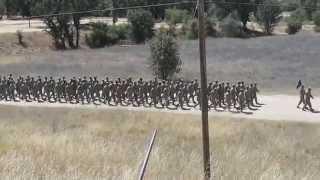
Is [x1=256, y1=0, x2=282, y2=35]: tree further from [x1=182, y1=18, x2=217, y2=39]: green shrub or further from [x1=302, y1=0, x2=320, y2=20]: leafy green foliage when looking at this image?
[x1=302, y1=0, x2=320, y2=20]: leafy green foliage

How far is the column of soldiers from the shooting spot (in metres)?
32.6

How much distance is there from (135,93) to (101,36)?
4964 centimetres

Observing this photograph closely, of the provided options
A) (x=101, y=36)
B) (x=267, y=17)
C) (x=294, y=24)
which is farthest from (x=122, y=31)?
(x=294, y=24)

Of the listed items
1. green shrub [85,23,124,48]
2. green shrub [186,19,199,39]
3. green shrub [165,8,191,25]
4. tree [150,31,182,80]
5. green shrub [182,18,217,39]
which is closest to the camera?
tree [150,31,182,80]

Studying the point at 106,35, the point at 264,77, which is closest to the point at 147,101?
the point at 264,77

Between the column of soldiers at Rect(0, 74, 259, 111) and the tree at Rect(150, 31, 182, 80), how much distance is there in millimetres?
12127

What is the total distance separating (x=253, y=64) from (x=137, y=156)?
47.7 m

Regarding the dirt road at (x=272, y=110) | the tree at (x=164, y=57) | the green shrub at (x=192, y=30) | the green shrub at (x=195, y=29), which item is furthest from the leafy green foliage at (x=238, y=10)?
the dirt road at (x=272, y=110)

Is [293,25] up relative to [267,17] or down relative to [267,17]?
down

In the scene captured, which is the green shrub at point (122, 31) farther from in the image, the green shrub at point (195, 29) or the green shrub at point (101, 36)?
the green shrub at point (195, 29)

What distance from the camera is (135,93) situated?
34.8m

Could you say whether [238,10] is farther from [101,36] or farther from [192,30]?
[101,36]

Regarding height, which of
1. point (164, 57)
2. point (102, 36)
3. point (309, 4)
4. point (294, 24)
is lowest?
point (164, 57)

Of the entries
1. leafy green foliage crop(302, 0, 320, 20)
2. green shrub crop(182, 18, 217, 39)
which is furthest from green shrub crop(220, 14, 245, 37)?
leafy green foliage crop(302, 0, 320, 20)
